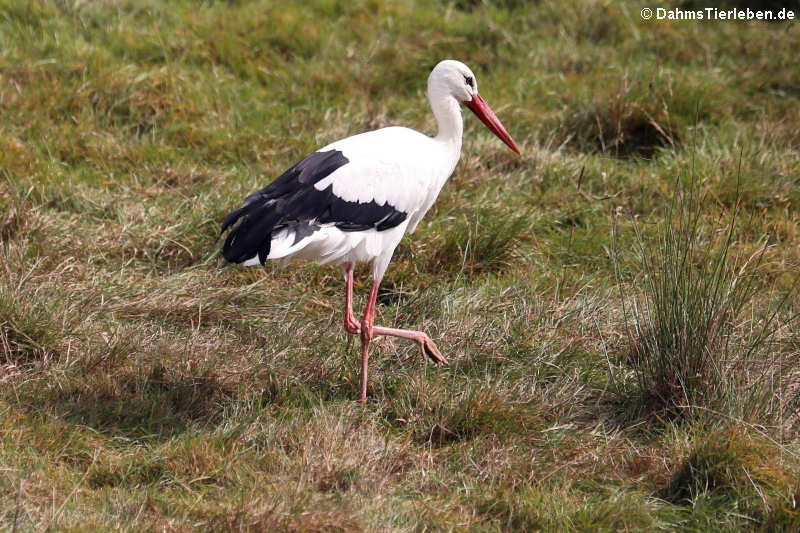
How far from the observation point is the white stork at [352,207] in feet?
15.3

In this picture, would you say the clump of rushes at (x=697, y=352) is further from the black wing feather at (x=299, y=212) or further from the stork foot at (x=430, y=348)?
the black wing feather at (x=299, y=212)

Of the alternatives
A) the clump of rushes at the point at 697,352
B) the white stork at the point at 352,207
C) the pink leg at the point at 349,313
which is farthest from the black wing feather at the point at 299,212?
the clump of rushes at the point at 697,352

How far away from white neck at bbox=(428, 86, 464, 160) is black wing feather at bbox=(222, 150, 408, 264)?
50cm

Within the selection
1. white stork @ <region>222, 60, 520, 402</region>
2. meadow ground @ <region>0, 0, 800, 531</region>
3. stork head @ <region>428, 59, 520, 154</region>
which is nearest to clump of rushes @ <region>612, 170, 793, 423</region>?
meadow ground @ <region>0, 0, 800, 531</region>

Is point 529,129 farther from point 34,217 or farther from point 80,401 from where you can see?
point 80,401

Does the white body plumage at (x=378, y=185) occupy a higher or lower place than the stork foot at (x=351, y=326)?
higher

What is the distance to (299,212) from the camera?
4.73 m

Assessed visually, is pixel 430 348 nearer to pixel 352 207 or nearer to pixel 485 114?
pixel 352 207

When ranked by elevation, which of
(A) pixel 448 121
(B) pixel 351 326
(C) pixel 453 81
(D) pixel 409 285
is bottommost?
(D) pixel 409 285

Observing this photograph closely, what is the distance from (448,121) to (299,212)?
1.02 meters

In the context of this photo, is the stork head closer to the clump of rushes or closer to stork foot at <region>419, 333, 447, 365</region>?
stork foot at <region>419, 333, 447, 365</region>

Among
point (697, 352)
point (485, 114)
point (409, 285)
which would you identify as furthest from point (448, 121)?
point (697, 352)

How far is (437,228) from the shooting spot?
611cm

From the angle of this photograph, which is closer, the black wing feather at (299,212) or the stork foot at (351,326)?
the black wing feather at (299,212)
